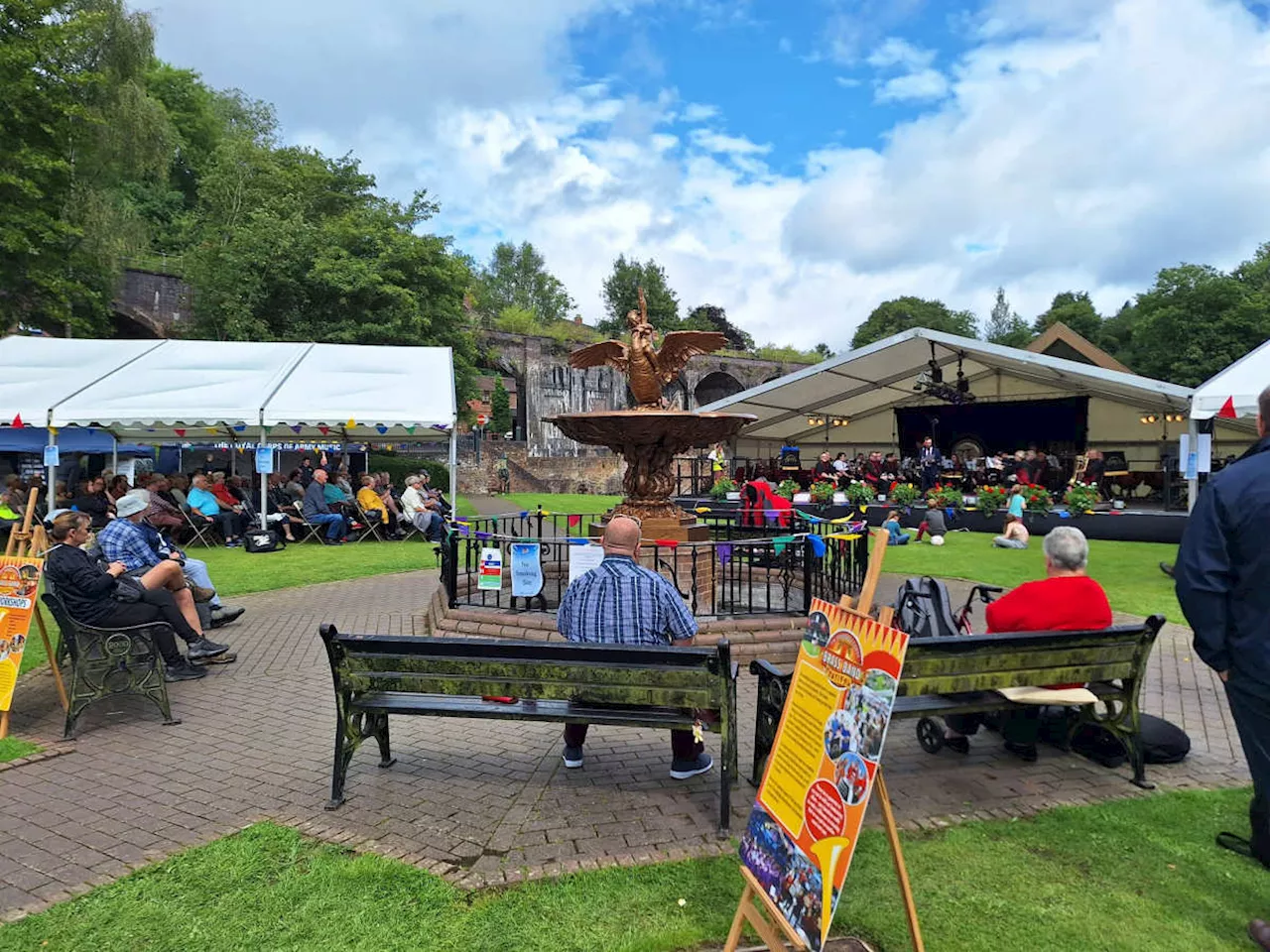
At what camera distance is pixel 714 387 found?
5422 centimetres

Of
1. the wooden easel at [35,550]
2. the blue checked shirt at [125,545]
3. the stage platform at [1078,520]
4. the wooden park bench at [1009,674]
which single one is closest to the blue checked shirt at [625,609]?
the wooden park bench at [1009,674]

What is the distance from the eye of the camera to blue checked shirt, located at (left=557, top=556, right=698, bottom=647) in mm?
4012

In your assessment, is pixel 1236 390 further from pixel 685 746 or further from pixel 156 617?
pixel 156 617

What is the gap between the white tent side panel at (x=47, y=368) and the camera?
13156 mm

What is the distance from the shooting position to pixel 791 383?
22.3 m

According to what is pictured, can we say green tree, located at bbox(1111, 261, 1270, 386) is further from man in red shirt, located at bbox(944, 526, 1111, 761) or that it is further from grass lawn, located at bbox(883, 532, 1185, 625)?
man in red shirt, located at bbox(944, 526, 1111, 761)

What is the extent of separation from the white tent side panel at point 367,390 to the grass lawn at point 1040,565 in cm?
927

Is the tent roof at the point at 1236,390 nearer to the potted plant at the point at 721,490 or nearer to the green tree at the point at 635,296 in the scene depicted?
the potted plant at the point at 721,490

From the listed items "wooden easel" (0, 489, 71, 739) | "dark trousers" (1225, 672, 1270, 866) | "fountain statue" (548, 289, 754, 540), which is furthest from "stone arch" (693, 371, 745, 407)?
"dark trousers" (1225, 672, 1270, 866)

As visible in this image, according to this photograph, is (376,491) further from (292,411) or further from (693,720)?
(693,720)

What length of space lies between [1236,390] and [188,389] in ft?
58.1

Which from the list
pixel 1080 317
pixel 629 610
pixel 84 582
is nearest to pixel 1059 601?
pixel 629 610

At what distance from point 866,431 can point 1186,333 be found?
3253 cm

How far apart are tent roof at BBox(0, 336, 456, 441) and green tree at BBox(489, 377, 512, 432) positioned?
28.5 metres
